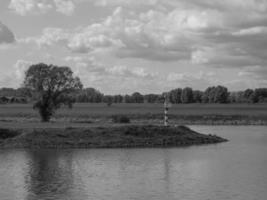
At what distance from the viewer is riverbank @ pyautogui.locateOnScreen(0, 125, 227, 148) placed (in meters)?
42.3

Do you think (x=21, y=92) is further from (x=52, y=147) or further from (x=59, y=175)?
(x=59, y=175)

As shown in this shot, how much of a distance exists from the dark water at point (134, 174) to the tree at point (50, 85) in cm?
2356

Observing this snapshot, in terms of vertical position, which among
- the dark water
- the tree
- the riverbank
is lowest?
the dark water

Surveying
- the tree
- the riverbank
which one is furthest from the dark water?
the tree

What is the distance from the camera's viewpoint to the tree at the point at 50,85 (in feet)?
200

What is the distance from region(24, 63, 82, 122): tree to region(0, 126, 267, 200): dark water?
23557 mm

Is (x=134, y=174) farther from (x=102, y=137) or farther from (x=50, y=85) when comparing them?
(x=50, y=85)

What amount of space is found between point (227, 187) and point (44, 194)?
26.1 feet

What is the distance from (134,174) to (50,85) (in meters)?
36.9

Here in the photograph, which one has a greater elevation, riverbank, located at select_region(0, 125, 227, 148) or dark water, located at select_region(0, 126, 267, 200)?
riverbank, located at select_region(0, 125, 227, 148)

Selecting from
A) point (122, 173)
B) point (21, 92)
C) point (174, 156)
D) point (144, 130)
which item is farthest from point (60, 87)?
point (122, 173)

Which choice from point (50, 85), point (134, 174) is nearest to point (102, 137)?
point (134, 174)

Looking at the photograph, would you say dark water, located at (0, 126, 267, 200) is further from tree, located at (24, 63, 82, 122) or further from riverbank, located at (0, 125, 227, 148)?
tree, located at (24, 63, 82, 122)

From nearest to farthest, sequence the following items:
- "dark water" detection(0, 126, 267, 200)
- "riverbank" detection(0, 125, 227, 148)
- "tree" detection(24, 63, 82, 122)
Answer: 1. "dark water" detection(0, 126, 267, 200)
2. "riverbank" detection(0, 125, 227, 148)
3. "tree" detection(24, 63, 82, 122)
